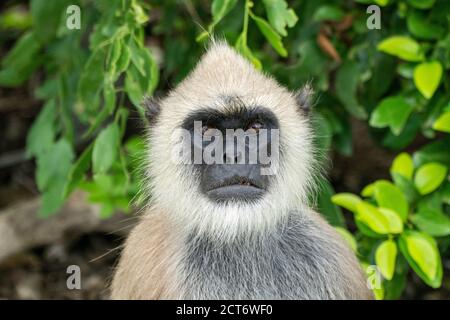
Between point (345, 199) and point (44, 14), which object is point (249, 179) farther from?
point (44, 14)

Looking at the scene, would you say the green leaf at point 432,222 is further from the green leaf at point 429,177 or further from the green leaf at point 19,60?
the green leaf at point 19,60

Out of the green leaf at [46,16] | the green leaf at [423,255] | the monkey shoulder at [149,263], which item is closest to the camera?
the monkey shoulder at [149,263]

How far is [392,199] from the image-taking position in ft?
A: 13.1

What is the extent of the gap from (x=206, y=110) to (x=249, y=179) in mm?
343

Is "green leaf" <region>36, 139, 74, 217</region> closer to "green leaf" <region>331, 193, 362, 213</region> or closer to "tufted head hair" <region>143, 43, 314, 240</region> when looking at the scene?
"tufted head hair" <region>143, 43, 314, 240</region>

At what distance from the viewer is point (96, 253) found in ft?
20.8

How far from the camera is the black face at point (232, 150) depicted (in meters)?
3.30

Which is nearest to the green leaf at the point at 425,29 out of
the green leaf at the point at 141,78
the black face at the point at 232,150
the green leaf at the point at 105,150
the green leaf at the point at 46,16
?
the black face at the point at 232,150

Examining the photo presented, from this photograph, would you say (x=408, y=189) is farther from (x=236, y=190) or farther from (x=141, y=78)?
(x=141, y=78)

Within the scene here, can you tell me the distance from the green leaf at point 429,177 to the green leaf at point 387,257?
33cm

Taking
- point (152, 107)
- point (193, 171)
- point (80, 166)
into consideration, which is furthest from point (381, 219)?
point (80, 166)

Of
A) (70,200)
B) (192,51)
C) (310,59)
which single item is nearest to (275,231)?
(310,59)

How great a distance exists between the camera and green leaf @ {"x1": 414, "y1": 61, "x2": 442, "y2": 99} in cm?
401

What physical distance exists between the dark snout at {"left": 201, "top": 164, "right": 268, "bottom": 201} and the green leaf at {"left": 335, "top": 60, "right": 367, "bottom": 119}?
1.42 meters
